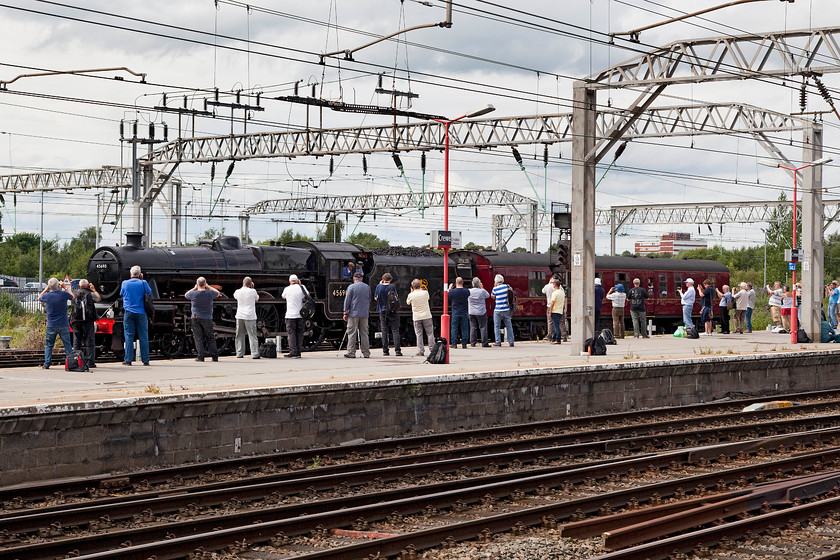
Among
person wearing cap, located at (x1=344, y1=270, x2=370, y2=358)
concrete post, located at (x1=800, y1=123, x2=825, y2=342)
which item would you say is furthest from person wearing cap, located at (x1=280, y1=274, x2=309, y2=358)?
concrete post, located at (x1=800, y1=123, x2=825, y2=342)

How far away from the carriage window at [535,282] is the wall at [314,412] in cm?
1333

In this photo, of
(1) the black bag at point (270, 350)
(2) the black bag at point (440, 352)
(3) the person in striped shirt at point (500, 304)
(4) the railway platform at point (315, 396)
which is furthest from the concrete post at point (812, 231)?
(1) the black bag at point (270, 350)

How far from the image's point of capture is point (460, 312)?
25.8 metres

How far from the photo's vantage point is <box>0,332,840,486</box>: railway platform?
1241 cm

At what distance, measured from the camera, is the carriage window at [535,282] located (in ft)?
118

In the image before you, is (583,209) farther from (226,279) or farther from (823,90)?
(226,279)

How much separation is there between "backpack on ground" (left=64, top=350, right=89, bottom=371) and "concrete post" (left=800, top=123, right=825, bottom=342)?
2127 centimetres

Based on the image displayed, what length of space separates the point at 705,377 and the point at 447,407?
7.79 metres

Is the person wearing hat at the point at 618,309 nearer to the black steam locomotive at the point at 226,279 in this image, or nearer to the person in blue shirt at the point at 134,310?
the black steam locomotive at the point at 226,279

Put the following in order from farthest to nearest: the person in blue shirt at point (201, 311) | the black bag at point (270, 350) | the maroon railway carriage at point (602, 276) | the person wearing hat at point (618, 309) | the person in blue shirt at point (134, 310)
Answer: the maroon railway carriage at point (602, 276) → the person wearing hat at point (618, 309) → the black bag at point (270, 350) → the person in blue shirt at point (201, 311) → the person in blue shirt at point (134, 310)

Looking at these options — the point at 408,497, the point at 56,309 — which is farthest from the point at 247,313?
the point at 408,497

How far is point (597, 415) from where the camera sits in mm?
18828

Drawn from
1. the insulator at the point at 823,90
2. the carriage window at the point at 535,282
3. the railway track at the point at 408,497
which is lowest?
the railway track at the point at 408,497

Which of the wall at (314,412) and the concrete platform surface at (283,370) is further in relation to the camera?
the concrete platform surface at (283,370)
